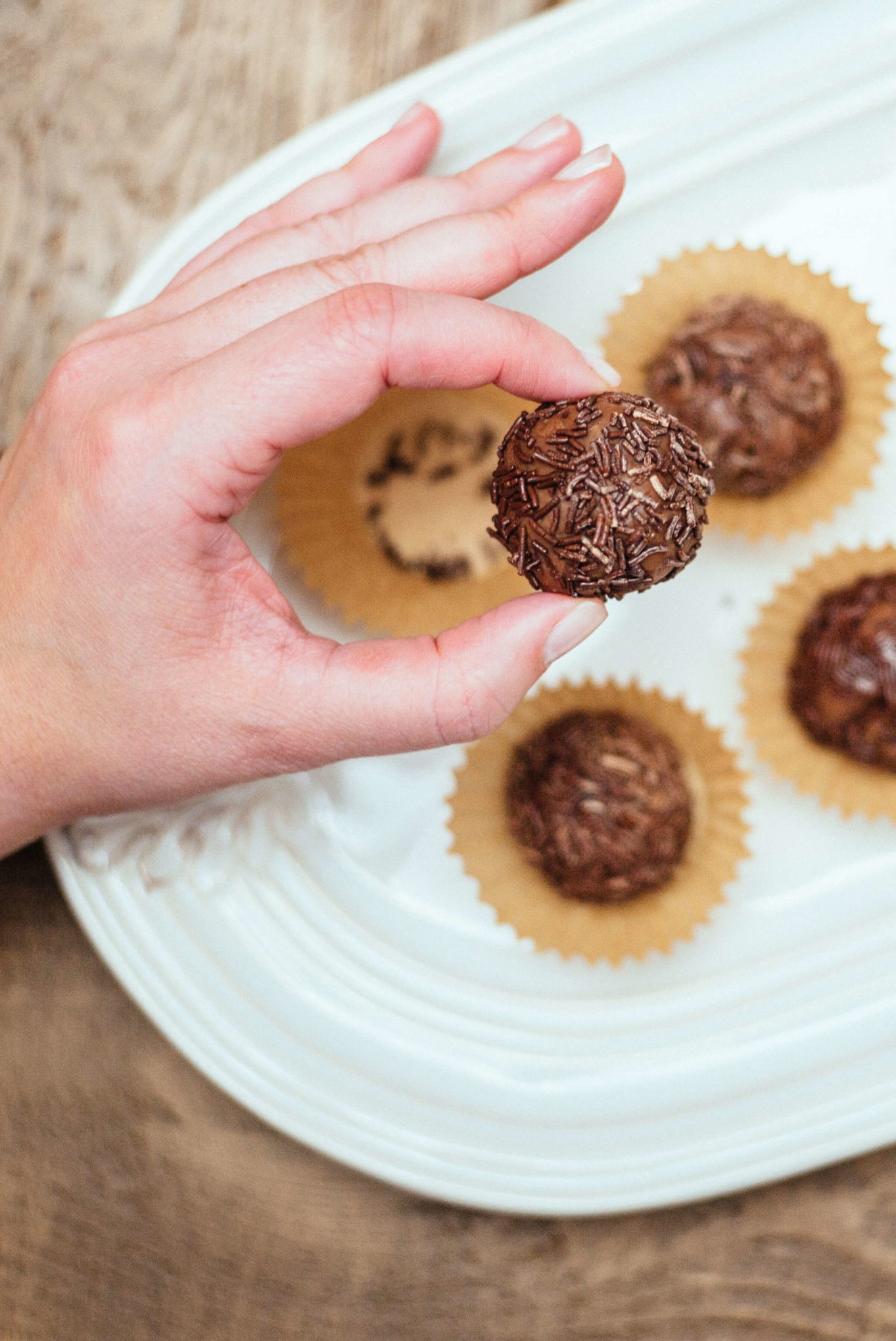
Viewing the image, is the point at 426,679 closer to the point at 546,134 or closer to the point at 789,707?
the point at 789,707

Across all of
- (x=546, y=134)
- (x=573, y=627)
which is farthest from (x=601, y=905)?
(x=546, y=134)

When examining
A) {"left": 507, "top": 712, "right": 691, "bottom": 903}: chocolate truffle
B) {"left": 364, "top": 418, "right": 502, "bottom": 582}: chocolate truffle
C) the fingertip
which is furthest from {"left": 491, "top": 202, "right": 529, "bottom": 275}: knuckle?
{"left": 507, "top": 712, "right": 691, "bottom": 903}: chocolate truffle

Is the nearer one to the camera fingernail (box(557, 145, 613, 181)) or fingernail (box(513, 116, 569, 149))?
fingernail (box(557, 145, 613, 181))

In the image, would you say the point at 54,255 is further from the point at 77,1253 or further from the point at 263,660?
the point at 77,1253

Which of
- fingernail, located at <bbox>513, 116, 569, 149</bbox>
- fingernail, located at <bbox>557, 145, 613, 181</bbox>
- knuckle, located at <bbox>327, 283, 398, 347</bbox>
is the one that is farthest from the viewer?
fingernail, located at <bbox>513, 116, 569, 149</bbox>

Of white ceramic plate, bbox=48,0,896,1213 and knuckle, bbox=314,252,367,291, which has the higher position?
knuckle, bbox=314,252,367,291

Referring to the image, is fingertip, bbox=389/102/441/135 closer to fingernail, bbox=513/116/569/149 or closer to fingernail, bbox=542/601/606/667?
fingernail, bbox=513/116/569/149

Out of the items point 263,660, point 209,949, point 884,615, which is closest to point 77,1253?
point 209,949
